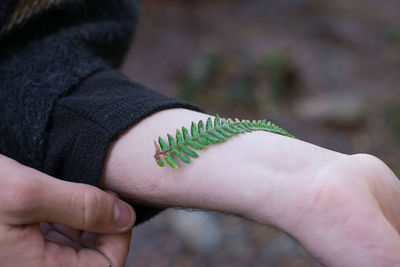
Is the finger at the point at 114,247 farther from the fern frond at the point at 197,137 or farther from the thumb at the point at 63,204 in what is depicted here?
the fern frond at the point at 197,137

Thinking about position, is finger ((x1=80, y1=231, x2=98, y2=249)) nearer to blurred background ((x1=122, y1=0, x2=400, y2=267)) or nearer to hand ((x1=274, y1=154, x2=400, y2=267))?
hand ((x1=274, y1=154, x2=400, y2=267))

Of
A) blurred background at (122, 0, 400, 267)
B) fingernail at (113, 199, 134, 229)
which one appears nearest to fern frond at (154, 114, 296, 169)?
fingernail at (113, 199, 134, 229)

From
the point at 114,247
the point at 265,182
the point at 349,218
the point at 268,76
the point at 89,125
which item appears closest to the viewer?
the point at 349,218

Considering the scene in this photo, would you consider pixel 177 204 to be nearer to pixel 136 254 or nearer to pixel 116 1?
pixel 116 1

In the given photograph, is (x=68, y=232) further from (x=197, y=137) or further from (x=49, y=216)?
(x=197, y=137)

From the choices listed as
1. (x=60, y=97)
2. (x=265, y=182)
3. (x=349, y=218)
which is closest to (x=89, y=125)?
(x=60, y=97)

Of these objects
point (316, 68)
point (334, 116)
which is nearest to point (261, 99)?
point (334, 116)

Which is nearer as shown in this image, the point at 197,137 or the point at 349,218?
the point at 349,218

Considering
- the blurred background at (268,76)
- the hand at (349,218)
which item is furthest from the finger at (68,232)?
the blurred background at (268,76)

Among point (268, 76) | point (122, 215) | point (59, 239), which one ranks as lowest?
point (268, 76)
